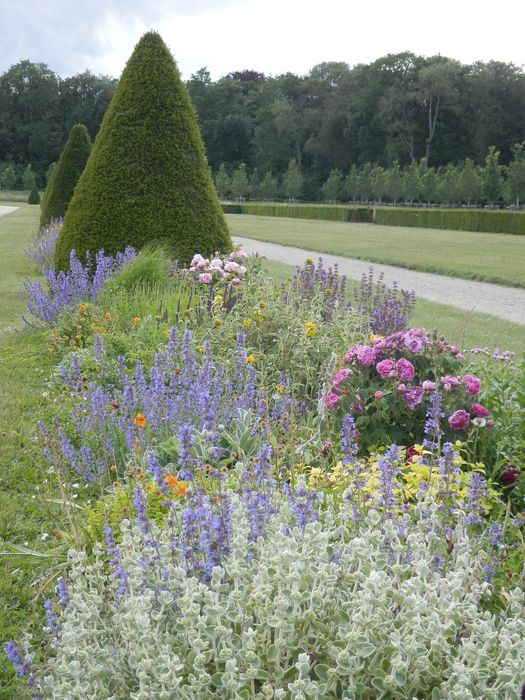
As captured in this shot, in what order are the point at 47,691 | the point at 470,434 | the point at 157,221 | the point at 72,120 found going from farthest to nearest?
the point at 72,120, the point at 157,221, the point at 470,434, the point at 47,691

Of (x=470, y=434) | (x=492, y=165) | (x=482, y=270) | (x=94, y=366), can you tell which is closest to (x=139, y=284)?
(x=94, y=366)

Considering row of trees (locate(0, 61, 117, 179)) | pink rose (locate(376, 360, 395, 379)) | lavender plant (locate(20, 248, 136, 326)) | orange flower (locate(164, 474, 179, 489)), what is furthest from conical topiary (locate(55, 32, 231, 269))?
row of trees (locate(0, 61, 117, 179))

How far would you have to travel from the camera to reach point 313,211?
50.2m

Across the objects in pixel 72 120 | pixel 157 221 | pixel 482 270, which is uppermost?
pixel 72 120

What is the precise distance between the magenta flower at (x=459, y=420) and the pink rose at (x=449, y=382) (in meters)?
0.15

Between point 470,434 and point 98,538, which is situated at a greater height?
point 470,434

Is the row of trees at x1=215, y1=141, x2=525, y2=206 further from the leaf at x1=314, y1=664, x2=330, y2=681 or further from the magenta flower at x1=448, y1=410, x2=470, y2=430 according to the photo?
the leaf at x1=314, y1=664, x2=330, y2=681

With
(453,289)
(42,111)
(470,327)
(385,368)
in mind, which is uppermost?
(42,111)

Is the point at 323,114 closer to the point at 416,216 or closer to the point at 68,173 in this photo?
the point at 416,216

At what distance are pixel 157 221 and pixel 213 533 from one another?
269 inches

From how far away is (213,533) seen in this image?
2.00 m

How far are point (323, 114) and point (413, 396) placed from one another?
7858 centimetres

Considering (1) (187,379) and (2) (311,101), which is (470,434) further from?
(2) (311,101)

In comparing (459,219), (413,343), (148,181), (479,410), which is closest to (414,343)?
(413,343)
